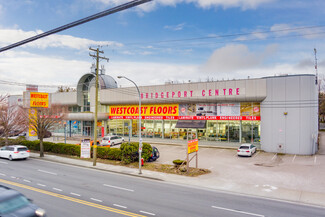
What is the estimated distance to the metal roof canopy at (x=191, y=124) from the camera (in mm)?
34969

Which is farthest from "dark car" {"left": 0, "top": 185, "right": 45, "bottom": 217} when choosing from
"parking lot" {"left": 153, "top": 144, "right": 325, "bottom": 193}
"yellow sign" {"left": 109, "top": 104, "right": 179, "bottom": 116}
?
"yellow sign" {"left": 109, "top": 104, "right": 179, "bottom": 116}

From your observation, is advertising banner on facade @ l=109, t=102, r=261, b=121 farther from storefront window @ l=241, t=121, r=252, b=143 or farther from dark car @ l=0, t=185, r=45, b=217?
dark car @ l=0, t=185, r=45, b=217

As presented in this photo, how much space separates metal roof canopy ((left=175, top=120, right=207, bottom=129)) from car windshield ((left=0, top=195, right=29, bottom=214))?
2707 centimetres

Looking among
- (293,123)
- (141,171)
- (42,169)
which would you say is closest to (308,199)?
(141,171)

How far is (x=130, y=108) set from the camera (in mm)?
44031

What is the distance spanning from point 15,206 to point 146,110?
33.6 metres

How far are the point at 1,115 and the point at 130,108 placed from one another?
19549 millimetres

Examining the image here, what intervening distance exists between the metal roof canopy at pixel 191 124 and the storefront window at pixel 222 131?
2.25m

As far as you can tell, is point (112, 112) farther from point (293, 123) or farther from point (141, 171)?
point (293, 123)

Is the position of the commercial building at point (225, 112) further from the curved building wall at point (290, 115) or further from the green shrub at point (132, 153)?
the green shrub at point (132, 153)

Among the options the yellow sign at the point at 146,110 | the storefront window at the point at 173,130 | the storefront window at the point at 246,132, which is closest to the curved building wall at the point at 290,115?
the storefront window at the point at 246,132

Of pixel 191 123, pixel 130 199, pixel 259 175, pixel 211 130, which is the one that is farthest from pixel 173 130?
pixel 130 199

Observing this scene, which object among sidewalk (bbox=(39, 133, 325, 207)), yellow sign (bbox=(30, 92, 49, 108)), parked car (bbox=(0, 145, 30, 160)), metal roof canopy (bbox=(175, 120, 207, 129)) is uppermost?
yellow sign (bbox=(30, 92, 49, 108))

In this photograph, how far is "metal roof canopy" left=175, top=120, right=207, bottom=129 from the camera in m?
35.0
